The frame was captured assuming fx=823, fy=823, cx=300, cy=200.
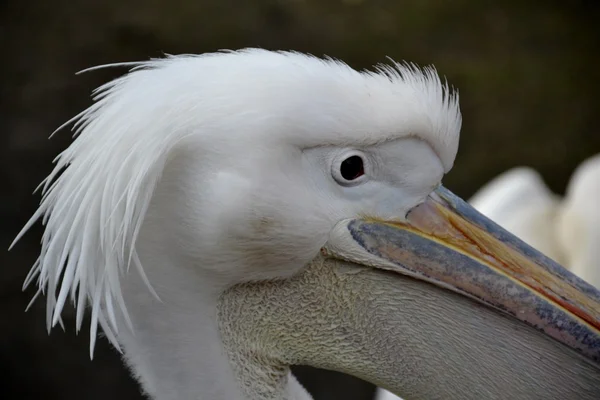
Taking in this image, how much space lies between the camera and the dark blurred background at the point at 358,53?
5238 mm

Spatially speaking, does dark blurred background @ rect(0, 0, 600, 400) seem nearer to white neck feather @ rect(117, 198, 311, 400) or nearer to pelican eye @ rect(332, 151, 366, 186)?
white neck feather @ rect(117, 198, 311, 400)

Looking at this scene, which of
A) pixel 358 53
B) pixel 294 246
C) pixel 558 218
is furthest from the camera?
pixel 358 53

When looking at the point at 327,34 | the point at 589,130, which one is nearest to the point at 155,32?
the point at 327,34

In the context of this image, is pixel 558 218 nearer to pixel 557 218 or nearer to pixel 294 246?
pixel 557 218

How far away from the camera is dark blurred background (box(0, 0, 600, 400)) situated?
206 inches

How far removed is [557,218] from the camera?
355cm

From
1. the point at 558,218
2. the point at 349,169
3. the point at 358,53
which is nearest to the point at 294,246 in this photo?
the point at 349,169

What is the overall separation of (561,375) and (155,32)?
4890mm

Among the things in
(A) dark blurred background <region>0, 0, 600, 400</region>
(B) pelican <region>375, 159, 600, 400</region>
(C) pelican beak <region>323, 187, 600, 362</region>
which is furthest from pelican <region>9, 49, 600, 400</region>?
(A) dark blurred background <region>0, 0, 600, 400</region>

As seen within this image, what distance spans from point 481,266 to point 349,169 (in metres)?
0.31

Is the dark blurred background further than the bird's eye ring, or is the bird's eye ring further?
the dark blurred background

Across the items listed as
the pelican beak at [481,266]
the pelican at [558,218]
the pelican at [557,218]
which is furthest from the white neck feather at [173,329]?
the pelican at [558,218]

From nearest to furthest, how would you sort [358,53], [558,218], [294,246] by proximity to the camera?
1. [294,246]
2. [558,218]
3. [358,53]

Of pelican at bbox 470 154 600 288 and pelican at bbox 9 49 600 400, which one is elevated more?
pelican at bbox 470 154 600 288
